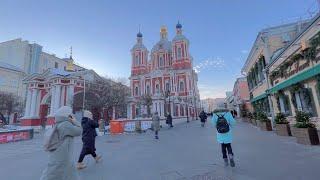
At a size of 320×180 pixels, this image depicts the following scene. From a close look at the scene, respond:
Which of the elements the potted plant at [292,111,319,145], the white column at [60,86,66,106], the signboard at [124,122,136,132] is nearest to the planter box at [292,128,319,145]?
the potted plant at [292,111,319,145]

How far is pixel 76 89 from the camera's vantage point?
92.6 feet

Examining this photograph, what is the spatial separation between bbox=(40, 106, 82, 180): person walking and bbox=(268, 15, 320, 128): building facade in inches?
377

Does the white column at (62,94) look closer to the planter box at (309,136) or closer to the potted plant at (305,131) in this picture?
the potted plant at (305,131)

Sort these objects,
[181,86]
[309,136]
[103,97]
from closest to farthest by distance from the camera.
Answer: [309,136]
[103,97]
[181,86]

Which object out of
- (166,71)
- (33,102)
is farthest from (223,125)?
(166,71)

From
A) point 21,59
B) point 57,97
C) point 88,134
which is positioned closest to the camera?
point 88,134

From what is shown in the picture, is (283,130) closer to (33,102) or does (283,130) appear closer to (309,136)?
(309,136)

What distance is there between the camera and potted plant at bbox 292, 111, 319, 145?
27.1 ft

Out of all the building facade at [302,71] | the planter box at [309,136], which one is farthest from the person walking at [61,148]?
the building facade at [302,71]

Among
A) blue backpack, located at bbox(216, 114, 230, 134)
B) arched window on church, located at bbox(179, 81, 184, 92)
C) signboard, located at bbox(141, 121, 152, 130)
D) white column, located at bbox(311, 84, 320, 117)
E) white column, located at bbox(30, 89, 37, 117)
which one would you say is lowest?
signboard, located at bbox(141, 121, 152, 130)

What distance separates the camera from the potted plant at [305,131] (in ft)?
27.1

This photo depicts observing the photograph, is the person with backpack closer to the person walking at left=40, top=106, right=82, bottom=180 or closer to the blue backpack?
the blue backpack

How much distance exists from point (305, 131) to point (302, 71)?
12.9 ft

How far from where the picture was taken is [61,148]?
3400mm
